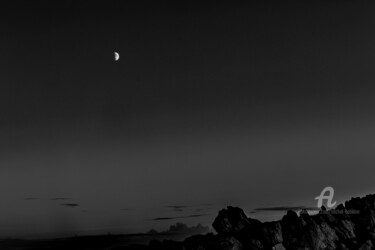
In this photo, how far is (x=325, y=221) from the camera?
19950 centimetres

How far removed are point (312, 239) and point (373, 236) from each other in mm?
18785

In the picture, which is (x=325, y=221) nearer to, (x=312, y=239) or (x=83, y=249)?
(x=312, y=239)

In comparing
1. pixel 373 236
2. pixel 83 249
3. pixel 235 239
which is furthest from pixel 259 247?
pixel 83 249

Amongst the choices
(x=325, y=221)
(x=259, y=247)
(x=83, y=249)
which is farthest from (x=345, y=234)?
(x=83, y=249)

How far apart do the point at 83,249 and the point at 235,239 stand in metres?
48.9

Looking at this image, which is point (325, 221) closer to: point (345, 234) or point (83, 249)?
point (345, 234)

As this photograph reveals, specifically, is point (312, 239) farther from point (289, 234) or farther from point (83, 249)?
point (83, 249)

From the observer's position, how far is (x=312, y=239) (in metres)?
192

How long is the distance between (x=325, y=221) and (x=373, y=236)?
15.9 metres

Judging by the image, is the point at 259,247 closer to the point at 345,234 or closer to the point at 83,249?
the point at 345,234

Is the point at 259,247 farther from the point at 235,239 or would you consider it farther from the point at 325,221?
the point at 325,221

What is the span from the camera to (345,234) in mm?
194875

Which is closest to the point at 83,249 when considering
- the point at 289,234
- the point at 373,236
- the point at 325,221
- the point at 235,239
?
the point at 235,239

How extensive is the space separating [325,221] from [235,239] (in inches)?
1176
